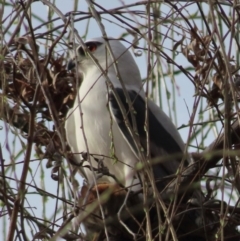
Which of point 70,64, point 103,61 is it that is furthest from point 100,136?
point 103,61

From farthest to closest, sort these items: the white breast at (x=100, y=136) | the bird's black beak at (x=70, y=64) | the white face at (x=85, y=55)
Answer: the white face at (x=85, y=55) < the white breast at (x=100, y=136) < the bird's black beak at (x=70, y=64)

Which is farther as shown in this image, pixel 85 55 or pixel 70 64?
pixel 85 55

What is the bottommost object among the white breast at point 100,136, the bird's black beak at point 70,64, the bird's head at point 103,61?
the white breast at point 100,136

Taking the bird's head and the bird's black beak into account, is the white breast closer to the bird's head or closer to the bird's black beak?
the bird's black beak

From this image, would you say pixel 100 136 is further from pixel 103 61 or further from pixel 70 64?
pixel 103 61

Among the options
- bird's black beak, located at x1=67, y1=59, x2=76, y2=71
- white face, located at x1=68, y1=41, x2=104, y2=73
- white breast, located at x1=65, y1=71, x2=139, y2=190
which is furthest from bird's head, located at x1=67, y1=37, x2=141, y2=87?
bird's black beak, located at x1=67, y1=59, x2=76, y2=71

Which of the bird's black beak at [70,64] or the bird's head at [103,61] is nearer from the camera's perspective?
the bird's black beak at [70,64]

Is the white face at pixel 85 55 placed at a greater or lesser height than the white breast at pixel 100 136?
greater

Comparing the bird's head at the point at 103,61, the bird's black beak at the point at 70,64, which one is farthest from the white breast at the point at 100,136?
the bird's head at the point at 103,61

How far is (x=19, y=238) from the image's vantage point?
2496mm

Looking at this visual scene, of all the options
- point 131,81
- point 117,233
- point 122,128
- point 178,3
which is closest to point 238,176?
point 178,3

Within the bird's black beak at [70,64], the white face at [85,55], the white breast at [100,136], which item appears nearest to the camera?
the bird's black beak at [70,64]

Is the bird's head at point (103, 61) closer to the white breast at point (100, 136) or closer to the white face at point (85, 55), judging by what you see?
the white face at point (85, 55)

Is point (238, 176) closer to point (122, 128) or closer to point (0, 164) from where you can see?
point (0, 164)
